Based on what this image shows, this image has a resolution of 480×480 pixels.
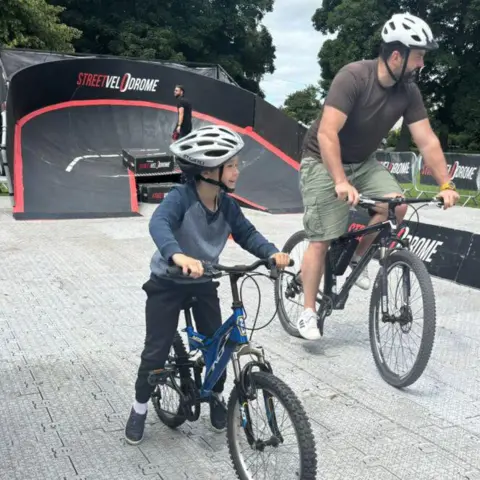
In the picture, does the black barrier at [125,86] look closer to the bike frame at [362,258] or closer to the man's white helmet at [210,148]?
the bike frame at [362,258]

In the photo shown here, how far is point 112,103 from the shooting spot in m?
14.2

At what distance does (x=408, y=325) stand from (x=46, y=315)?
2.87 meters

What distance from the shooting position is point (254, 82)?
43250 mm

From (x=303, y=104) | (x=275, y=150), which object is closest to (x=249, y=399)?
(x=275, y=150)

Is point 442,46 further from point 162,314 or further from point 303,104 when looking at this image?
point 162,314

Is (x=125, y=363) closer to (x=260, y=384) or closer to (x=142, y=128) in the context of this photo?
(x=260, y=384)

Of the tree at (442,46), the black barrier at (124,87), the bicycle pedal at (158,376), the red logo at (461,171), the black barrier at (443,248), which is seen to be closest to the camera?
the bicycle pedal at (158,376)

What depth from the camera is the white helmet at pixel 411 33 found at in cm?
369

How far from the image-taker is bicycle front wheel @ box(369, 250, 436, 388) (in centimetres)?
346

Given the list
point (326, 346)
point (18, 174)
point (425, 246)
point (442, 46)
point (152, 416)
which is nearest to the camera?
point (152, 416)

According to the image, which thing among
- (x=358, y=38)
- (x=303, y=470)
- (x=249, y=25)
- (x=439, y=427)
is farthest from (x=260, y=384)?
(x=249, y=25)

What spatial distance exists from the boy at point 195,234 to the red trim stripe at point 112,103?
7228 millimetres

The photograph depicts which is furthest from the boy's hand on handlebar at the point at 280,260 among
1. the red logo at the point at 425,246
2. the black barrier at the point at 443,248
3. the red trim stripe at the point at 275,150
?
the red trim stripe at the point at 275,150

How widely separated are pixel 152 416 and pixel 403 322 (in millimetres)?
1567
